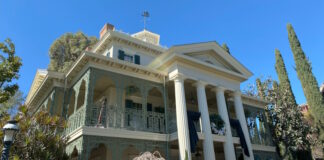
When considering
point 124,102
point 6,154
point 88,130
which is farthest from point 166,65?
point 6,154

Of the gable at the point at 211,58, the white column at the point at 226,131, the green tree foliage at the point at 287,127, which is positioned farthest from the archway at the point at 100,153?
the green tree foliage at the point at 287,127

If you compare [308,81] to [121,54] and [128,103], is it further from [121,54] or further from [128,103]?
[128,103]

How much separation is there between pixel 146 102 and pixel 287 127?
14192 mm

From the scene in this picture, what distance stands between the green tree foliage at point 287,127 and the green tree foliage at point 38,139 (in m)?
17.6

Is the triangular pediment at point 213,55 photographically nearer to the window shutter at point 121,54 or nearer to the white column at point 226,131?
the white column at point 226,131

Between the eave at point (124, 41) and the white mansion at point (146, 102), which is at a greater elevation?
the eave at point (124, 41)

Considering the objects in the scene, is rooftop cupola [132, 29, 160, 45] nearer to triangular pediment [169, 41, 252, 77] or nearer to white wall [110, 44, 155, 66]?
white wall [110, 44, 155, 66]

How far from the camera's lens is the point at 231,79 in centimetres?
1585

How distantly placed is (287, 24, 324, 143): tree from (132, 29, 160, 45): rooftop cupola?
16.8 metres

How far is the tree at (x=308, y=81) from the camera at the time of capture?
23.0m

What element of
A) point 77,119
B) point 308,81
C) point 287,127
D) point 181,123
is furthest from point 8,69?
point 308,81

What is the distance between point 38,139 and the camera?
8.90 metres

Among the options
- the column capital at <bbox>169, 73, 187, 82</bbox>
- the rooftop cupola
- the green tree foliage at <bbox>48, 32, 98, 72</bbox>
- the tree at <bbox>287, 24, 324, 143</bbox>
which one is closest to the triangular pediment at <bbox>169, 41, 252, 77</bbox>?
the column capital at <bbox>169, 73, 187, 82</bbox>

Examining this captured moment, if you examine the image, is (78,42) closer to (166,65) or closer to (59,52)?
(59,52)
